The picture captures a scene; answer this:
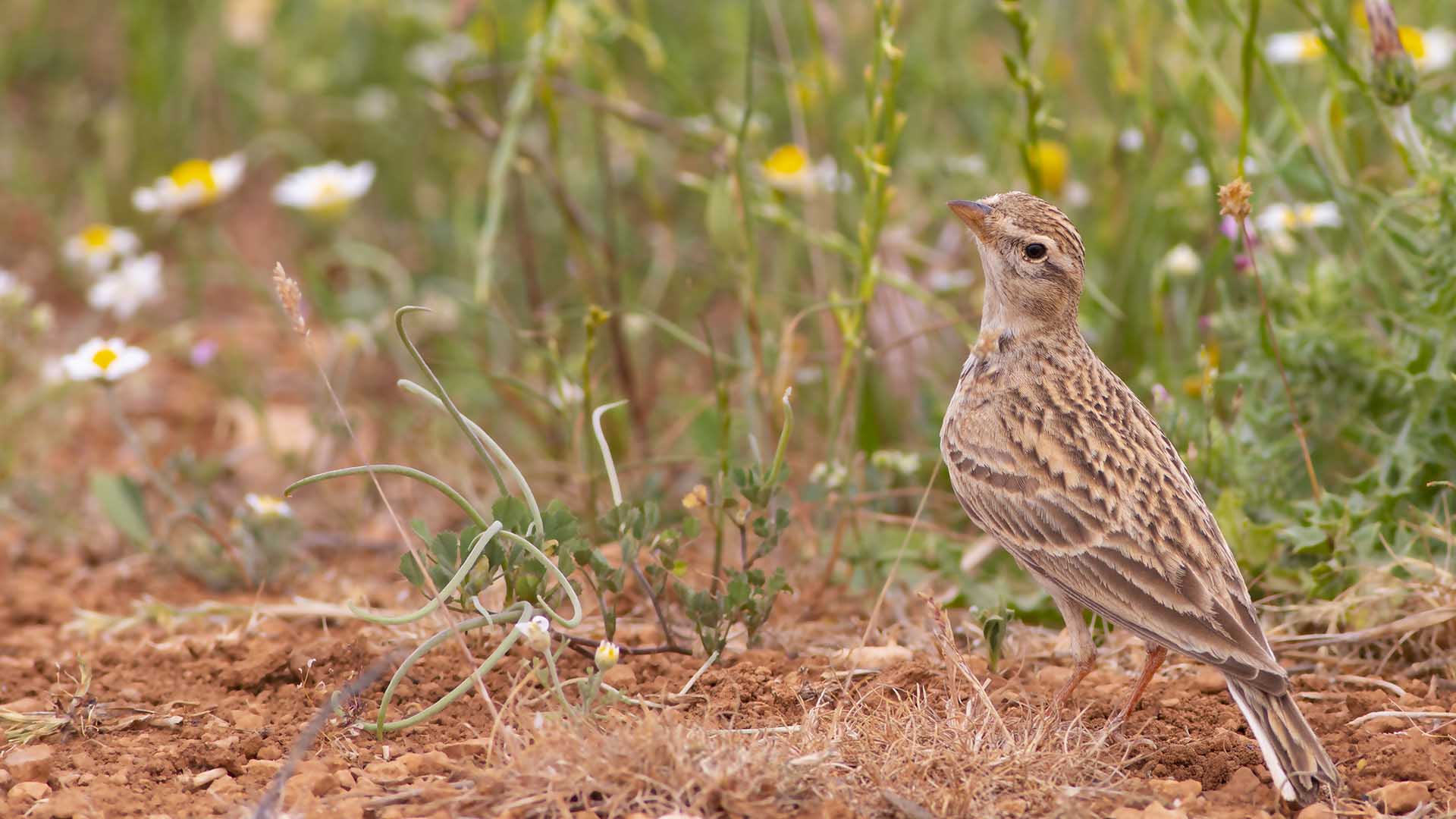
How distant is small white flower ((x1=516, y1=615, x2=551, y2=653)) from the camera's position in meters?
2.97

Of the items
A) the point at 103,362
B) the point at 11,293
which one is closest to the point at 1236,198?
the point at 103,362

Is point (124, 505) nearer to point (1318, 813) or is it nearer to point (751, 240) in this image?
point (751, 240)

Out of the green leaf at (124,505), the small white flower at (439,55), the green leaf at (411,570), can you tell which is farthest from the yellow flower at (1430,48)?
the green leaf at (124,505)

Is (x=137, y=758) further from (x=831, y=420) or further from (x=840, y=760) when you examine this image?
(x=831, y=420)

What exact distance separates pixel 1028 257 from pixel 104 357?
275 cm

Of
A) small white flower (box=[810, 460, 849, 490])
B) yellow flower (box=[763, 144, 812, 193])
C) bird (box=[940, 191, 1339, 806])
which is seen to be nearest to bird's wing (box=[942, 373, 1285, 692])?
bird (box=[940, 191, 1339, 806])

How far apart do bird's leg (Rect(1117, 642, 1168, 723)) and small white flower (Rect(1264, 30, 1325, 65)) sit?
268cm

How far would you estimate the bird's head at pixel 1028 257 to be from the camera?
3.93 meters

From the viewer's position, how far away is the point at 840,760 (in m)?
3.03

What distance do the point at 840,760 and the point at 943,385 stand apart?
2.57 m

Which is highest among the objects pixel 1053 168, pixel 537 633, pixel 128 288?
pixel 1053 168

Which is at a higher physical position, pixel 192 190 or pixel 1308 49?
pixel 1308 49

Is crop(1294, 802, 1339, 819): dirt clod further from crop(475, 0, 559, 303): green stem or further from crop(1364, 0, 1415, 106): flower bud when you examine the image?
crop(475, 0, 559, 303): green stem

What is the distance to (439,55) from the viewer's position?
7.12 metres
